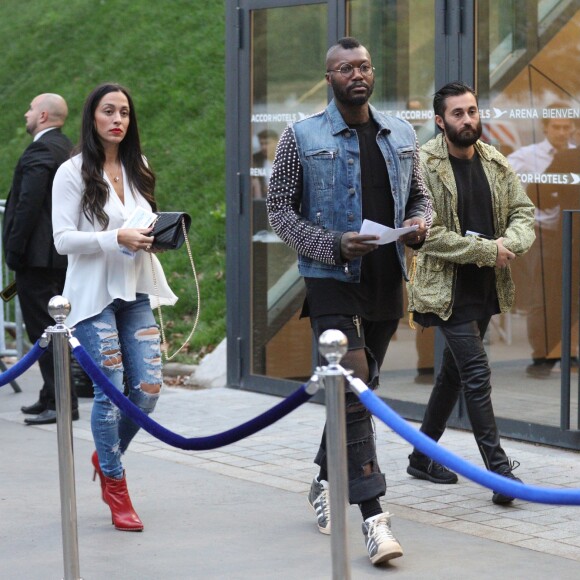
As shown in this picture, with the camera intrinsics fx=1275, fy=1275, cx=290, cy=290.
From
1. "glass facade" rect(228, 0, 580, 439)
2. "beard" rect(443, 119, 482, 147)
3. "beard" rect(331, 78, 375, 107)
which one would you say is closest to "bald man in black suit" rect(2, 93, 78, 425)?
"glass facade" rect(228, 0, 580, 439)

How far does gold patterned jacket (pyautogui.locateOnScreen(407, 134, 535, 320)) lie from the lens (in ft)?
19.7

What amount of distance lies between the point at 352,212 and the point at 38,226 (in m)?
3.36

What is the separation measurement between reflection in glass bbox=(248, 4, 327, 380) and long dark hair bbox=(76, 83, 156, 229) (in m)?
3.18

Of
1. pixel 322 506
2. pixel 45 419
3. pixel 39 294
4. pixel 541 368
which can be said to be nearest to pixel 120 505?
pixel 322 506

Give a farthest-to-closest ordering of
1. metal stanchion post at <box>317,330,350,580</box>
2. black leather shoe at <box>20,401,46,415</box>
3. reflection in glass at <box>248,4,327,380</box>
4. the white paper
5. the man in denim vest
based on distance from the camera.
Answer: reflection in glass at <box>248,4,327,380</box>
black leather shoe at <box>20,401,46,415</box>
the man in denim vest
the white paper
metal stanchion post at <box>317,330,350,580</box>

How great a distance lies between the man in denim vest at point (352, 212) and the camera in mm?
5129

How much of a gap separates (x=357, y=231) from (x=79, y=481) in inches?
90.7

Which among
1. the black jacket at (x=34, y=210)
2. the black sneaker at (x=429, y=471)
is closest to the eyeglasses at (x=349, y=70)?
the black sneaker at (x=429, y=471)

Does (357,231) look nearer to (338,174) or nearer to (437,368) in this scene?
(338,174)

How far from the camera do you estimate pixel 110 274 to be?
18.0 feet

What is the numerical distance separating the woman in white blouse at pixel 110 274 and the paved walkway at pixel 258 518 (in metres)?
0.38

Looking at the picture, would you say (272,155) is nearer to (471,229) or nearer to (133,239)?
(471,229)

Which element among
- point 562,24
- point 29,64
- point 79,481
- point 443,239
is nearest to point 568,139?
point 562,24

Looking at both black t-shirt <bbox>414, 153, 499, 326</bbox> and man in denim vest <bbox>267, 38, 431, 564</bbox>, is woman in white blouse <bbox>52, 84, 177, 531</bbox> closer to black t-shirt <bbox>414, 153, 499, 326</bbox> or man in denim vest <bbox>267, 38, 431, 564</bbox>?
man in denim vest <bbox>267, 38, 431, 564</bbox>
